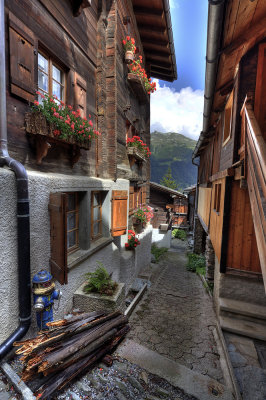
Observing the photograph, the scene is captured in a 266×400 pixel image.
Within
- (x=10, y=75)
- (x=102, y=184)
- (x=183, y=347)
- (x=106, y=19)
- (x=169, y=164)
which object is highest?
(x=169, y=164)

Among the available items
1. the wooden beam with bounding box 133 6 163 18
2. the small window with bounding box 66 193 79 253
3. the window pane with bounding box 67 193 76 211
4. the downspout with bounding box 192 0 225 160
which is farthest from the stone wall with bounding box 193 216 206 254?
the wooden beam with bounding box 133 6 163 18

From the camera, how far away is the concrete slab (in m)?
3.18

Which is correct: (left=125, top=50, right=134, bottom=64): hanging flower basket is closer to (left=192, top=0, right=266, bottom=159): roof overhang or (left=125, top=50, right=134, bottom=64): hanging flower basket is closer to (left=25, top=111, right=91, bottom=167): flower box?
(left=192, top=0, right=266, bottom=159): roof overhang

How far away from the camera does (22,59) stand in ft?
10.8

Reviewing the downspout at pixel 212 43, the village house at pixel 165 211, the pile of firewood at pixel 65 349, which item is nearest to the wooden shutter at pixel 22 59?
the downspout at pixel 212 43

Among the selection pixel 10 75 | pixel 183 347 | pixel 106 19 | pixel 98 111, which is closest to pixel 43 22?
pixel 10 75

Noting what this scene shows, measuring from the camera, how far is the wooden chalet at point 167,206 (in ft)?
60.7

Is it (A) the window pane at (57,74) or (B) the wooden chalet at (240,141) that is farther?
(A) the window pane at (57,74)

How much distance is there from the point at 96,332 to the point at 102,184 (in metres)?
3.83

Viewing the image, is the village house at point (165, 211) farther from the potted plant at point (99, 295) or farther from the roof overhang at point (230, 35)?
the roof overhang at point (230, 35)

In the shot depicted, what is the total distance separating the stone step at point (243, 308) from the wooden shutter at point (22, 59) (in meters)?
6.52

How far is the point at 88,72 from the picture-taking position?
5.71 m

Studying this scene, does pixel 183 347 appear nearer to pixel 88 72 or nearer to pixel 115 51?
pixel 88 72

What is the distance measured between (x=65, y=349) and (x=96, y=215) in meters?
3.74
